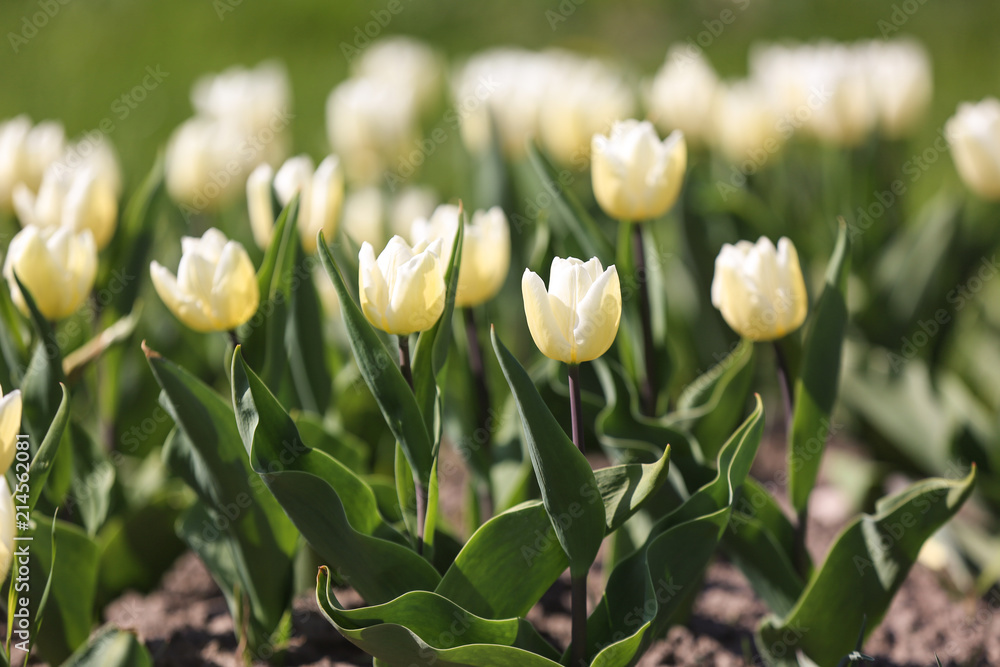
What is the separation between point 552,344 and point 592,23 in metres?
5.83

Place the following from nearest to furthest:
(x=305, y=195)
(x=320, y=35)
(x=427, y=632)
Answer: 1. (x=427, y=632)
2. (x=305, y=195)
3. (x=320, y=35)

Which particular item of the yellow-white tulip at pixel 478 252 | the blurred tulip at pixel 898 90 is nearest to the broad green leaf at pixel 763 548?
the yellow-white tulip at pixel 478 252

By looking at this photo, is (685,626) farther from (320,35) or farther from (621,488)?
(320,35)

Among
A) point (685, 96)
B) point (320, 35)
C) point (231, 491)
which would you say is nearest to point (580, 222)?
point (231, 491)

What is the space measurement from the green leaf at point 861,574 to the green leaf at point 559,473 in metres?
0.36

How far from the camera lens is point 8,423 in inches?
Result: 39.5

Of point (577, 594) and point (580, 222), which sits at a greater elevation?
point (580, 222)

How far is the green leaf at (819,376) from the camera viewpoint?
127cm

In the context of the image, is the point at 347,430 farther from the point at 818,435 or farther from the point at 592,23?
the point at 592,23

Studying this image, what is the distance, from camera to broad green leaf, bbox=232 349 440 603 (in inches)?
41.4

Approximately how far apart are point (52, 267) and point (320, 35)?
5.50 m

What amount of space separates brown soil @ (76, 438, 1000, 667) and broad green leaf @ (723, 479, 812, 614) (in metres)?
0.19

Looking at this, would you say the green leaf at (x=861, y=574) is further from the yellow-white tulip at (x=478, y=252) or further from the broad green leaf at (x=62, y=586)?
the broad green leaf at (x=62, y=586)

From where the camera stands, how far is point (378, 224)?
6.86 ft
